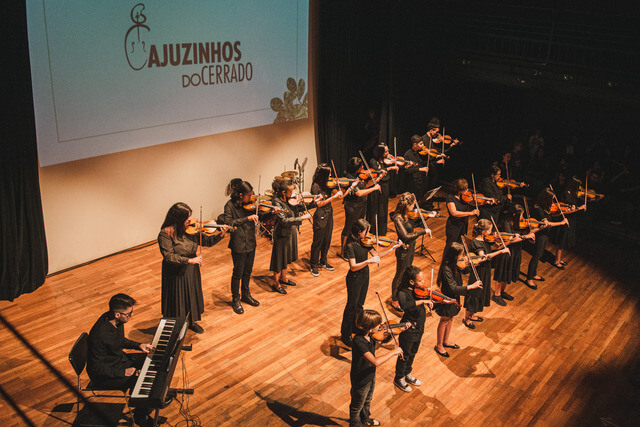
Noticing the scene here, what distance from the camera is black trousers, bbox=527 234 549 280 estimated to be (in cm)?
751

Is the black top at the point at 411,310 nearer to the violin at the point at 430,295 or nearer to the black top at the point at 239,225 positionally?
the violin at the point at 430,295

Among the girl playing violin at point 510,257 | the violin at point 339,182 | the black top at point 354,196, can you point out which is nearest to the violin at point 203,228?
the violin at point 339,182

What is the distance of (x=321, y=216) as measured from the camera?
7203 mm

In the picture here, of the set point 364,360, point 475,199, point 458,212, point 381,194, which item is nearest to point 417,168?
point 381,194

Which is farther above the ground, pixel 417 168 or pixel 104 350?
pixel 417 168

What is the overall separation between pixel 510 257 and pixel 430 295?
2.18 m

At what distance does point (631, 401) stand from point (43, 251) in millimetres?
6780

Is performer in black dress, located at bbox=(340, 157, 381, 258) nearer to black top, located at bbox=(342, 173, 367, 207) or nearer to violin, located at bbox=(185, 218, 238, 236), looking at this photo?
black top, located at bbox=(342, 173, 367, 207)

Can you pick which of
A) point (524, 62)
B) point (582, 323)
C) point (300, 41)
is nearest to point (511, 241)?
point (582, 323)

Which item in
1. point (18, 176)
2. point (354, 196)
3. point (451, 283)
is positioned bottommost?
point (451, 283)

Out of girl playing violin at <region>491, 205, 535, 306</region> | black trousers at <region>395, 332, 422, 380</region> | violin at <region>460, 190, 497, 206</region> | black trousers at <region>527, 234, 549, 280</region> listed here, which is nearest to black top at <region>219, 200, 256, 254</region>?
black trousers at <region>395, 332, 422, 380</region>

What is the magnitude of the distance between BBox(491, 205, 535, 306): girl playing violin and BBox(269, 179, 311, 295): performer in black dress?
2466 millimetres

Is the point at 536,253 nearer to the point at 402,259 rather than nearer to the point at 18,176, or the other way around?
the point at 402,259

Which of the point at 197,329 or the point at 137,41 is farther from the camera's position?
the point at 137,41
